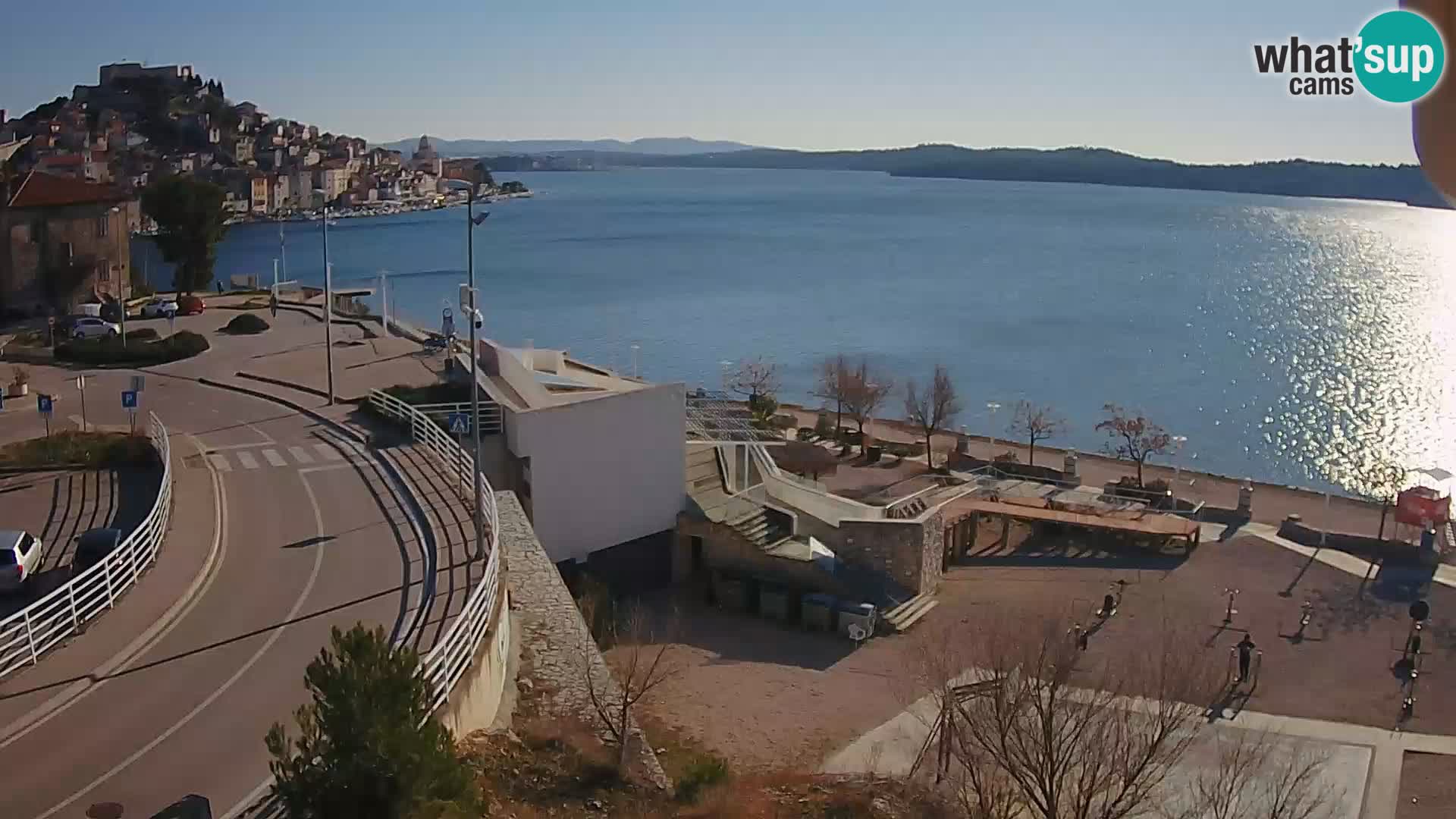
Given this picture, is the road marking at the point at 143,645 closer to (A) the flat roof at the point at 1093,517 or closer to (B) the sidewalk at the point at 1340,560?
(A) the flat roof at the point at 1093,517

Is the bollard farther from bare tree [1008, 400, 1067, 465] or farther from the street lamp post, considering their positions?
bare tree [1008, 400, 1067, 465]

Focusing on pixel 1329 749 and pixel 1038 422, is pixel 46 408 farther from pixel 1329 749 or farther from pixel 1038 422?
pixel 1038 422

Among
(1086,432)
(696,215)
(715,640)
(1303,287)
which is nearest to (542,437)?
(715,640)

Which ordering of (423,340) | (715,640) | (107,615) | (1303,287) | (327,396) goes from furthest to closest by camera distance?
(1303,287) → (423,340) → (327,396) → (715,640) → (107,615)

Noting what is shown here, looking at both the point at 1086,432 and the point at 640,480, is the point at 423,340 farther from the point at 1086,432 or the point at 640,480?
the point at 1086,432

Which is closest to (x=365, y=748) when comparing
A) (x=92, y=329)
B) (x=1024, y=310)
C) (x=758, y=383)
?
(x=92, y=329)

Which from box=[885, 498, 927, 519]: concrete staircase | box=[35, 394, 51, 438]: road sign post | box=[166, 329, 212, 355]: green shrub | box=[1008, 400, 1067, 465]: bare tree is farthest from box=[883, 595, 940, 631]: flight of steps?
box=[1008, 400, 1067, 465]: bare tree
